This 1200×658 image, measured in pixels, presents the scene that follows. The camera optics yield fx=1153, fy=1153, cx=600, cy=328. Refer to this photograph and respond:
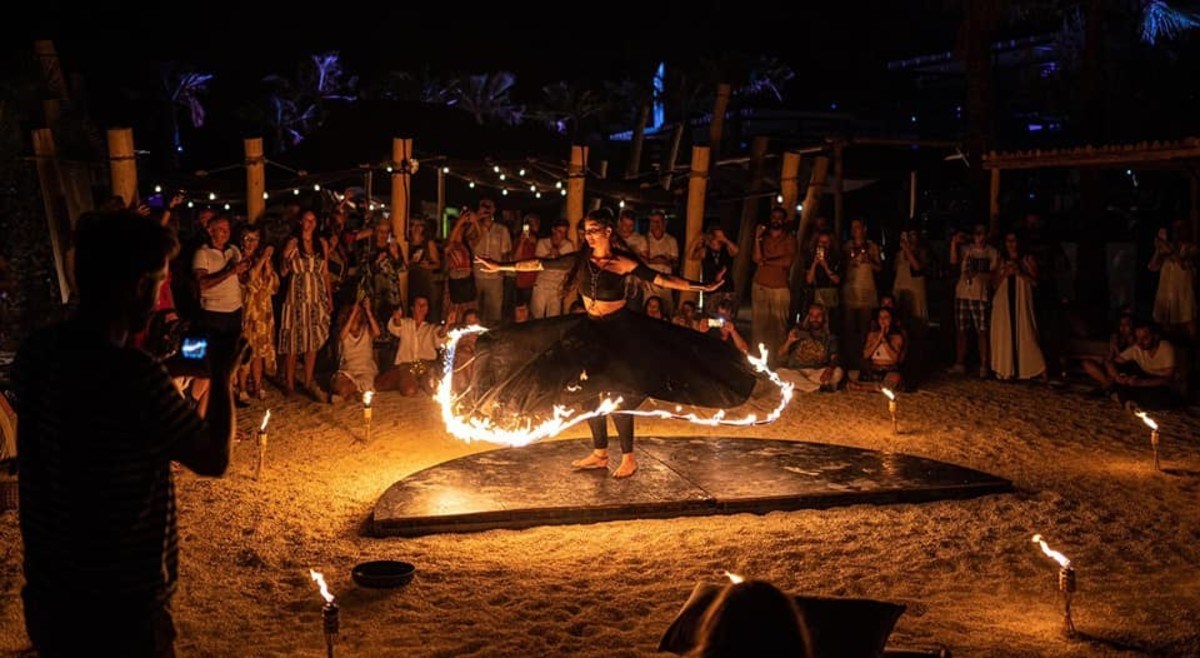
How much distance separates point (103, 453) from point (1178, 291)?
1240 centimetres

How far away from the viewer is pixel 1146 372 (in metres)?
12.1

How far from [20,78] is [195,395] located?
1353 centimetres

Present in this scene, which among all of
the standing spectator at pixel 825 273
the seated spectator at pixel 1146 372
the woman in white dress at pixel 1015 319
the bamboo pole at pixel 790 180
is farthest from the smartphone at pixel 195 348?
the woman in white dress at pixel 1015 319

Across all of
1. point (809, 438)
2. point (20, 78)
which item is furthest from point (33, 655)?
point (20, 78)

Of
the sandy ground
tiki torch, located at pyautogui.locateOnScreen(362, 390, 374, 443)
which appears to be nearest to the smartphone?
the sandy ground

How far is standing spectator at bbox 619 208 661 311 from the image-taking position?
12.7 meters

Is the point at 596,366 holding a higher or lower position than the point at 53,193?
lower

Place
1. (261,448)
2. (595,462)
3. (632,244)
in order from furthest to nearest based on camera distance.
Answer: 1. (632,244)
2. (595,462)
3. (261,448)

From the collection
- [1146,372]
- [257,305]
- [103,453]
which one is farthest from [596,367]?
[1146,372]

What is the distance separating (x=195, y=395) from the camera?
8.91 m

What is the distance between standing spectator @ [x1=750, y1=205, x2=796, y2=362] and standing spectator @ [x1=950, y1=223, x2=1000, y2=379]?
2153mm

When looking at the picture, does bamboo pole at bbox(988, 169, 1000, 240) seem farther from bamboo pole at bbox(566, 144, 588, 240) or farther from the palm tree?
the palm tree

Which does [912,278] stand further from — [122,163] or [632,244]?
[122,163]

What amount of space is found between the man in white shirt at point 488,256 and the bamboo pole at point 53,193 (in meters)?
4.60
